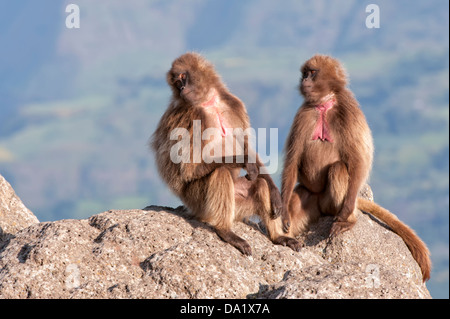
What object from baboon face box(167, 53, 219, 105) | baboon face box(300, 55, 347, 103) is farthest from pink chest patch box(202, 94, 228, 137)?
baboon face box(300, 55, 347, 103)

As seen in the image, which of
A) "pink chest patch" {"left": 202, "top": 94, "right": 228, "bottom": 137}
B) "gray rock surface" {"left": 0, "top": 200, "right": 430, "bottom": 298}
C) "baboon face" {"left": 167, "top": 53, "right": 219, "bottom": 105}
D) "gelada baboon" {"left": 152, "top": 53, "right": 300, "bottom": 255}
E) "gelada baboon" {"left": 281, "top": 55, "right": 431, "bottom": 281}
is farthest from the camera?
"gelada baboon" {"left": 281, "top": 55, "right": 431, "bottom": 281}

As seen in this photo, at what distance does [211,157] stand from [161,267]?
1.96 m

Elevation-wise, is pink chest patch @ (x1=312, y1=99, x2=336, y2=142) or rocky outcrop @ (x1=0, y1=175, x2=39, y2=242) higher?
pink chest patch @ (x1=312, y1=99, x2=336, y2=142)

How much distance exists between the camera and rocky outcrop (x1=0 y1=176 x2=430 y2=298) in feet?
20.2

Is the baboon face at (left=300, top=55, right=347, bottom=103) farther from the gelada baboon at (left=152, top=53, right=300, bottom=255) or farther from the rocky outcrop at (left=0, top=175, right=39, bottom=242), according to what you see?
the rocky outcrop at (left=0, top=175, right=39, bottom=242)

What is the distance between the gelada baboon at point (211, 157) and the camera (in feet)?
26.5

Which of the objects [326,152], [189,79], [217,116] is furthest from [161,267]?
[326,152]

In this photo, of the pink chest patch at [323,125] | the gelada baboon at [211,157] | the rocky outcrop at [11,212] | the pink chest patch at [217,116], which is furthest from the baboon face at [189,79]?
the rocky outcrop at [11,212]

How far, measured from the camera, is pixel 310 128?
9203 millimetres

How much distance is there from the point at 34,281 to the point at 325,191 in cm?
449

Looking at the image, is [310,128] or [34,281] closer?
[34,281]
